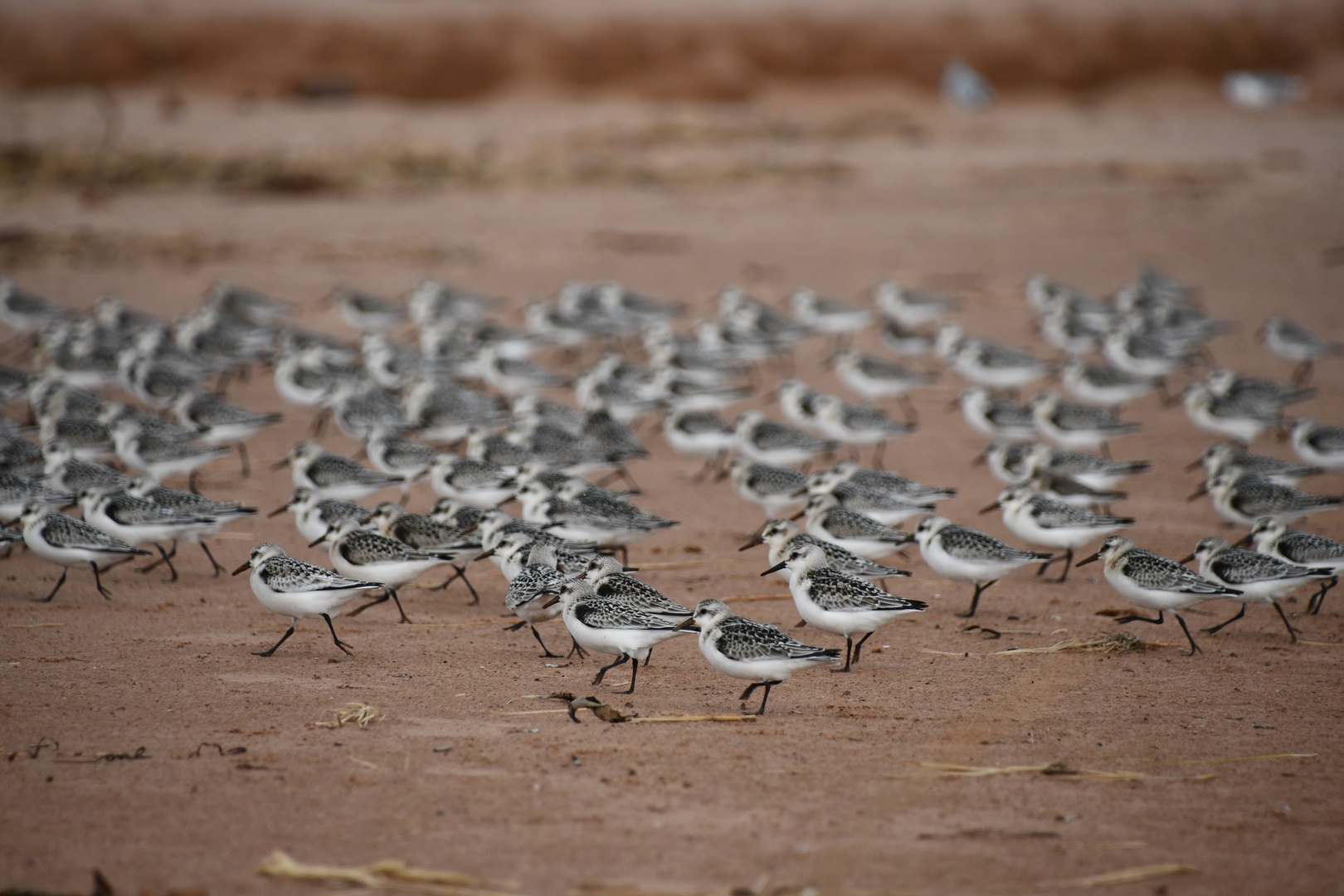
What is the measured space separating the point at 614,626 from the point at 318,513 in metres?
3.28

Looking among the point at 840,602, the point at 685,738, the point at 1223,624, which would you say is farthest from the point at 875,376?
the point at 685,738

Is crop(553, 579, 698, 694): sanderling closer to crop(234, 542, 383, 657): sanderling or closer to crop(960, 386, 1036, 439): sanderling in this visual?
crop(234, 542, 383, 657): sanderling

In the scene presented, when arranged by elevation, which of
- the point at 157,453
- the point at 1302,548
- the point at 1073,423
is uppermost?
the point at 1302,548

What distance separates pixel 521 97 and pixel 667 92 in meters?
4.98

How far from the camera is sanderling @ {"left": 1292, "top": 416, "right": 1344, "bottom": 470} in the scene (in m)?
11.1

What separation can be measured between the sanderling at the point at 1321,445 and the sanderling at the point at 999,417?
93.6 inches

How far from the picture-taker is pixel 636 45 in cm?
4525

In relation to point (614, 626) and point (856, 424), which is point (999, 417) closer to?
point (856, 424)

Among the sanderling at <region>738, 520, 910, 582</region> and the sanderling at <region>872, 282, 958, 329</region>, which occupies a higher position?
the sanderling at <region>738, 520, 910, 582</region>

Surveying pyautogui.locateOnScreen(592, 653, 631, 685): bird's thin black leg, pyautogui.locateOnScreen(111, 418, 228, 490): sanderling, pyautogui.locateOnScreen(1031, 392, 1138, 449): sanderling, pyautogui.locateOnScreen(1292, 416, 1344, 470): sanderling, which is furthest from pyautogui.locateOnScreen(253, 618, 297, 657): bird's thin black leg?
pyautogui.locateOnScreen(1292, 416, 1344, 470): sanderling

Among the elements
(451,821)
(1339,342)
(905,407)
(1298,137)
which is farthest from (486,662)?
(1298,137)

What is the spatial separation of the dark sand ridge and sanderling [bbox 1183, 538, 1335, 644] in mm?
37428

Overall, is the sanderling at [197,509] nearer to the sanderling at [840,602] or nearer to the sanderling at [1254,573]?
the sanderling at [840,602]

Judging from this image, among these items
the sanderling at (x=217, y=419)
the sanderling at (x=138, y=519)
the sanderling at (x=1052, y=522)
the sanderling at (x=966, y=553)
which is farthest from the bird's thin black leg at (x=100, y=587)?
the sanderling at (x=1052, y=522)
